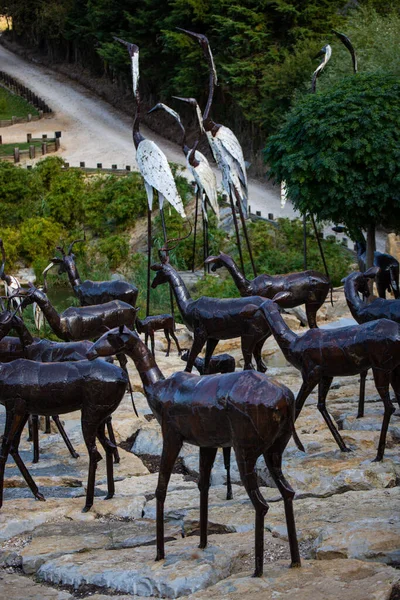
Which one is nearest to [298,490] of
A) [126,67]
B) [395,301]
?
→ [395,301]

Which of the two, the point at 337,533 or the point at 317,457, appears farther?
the point at 317,457

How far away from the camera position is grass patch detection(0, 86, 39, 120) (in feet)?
158

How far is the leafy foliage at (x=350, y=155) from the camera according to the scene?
19688 millimetres

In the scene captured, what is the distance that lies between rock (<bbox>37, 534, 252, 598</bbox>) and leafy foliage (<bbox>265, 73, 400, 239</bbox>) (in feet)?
37.9

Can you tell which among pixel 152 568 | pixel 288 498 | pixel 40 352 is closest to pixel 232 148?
pixel 40 352

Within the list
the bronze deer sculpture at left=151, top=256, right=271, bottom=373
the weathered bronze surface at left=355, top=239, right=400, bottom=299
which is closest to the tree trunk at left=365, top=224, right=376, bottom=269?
the weathered bronze surface at left=355, top=239, right=400, bottom=299

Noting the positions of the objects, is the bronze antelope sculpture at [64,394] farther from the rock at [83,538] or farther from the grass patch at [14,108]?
the grass patch at [14,108]

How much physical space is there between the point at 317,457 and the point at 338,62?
2169cm

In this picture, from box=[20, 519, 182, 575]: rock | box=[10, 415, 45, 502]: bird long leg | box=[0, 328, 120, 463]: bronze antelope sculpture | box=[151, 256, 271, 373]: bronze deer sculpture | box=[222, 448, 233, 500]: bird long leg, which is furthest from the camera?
box=[151, 256, 271, 373]: bronze deer sculpture

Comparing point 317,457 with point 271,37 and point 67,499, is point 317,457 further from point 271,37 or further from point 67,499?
point 271,37

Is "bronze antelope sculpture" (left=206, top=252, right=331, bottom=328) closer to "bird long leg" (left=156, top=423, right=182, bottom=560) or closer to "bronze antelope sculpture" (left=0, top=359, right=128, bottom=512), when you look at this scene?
"bronze antelope sculpture" (left=0, top=359, right=128, bottom=512)

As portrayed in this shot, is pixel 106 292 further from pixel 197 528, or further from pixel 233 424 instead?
pixel 233 424

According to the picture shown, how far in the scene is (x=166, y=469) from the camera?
9.13 m

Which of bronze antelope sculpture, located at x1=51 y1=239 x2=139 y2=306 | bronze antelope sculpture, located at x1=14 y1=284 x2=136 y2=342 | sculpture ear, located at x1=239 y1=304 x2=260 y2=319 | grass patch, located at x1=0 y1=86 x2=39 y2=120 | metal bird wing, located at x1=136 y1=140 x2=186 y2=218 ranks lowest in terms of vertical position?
grass patch, located at x1=0 y1=86 x2=39 y2=120
